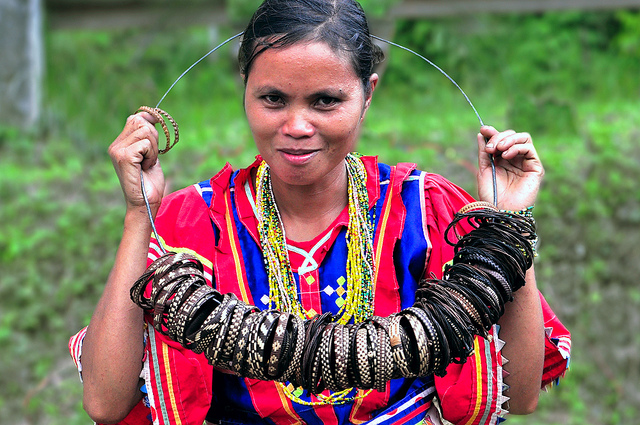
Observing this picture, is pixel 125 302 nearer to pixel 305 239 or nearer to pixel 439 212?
pixel 305 239

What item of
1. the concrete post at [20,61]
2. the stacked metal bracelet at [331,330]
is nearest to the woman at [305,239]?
the stacked metal bracelet at [331,330]

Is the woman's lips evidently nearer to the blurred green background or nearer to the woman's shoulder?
the woman's shoulder

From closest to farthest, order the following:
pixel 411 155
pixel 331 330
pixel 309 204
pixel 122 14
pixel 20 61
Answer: pixel 331 330 < pixel 309 204 < pixel 411 155 < pixel 20 61 < pixel 122 14

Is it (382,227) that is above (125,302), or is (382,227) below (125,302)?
above

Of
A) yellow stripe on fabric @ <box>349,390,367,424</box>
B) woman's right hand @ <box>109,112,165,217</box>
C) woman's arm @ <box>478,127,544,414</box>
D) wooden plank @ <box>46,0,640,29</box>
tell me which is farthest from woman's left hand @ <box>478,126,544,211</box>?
wooden plank @ <box>46,0,640,29</box>

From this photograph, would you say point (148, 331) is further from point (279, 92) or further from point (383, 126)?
point (383, 126)

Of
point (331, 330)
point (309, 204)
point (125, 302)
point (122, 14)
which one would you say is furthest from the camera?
point (122, 14)

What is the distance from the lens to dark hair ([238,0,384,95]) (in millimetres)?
1894

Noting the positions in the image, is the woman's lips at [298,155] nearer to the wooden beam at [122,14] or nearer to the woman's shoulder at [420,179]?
the woman's shoulder at [420,179]

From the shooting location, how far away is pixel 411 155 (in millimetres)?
4648

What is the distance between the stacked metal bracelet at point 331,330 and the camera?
67.9 inches

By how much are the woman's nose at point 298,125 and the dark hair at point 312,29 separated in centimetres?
18

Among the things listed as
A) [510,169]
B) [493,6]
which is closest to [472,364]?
[510,169]

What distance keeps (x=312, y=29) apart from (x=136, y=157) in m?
0.59
